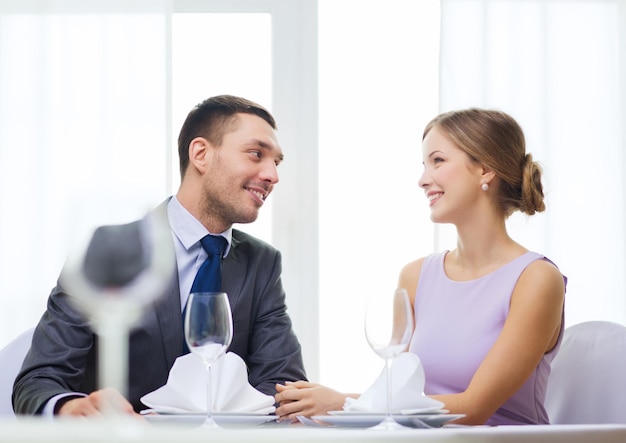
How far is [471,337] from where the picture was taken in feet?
6.13

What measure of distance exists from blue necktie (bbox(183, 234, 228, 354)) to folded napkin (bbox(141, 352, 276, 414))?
46cm

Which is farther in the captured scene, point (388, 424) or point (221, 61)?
point (221, 61)

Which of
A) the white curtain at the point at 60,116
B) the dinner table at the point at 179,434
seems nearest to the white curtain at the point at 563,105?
the white curtain at the point at 60,116

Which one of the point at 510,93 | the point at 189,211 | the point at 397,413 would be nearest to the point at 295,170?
the point at 510,93

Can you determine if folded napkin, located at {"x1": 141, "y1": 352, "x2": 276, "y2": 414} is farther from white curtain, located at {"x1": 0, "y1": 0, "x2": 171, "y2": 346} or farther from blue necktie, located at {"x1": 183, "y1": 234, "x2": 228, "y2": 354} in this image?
white curtain, located at {"x1": 0, "y1": 0, "x2": 171, "y2": 346}

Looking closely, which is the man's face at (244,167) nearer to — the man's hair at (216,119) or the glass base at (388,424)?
the man's hair at (216,119)

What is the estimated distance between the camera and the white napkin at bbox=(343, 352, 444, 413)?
3.94 feet

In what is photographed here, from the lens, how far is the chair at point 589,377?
5.53ft

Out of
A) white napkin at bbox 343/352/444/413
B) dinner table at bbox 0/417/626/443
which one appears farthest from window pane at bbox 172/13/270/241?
dinner table at bbox 0/417/626/443

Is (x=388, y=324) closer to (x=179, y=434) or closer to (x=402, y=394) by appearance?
(x=402, y=394)

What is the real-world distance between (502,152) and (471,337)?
0.45 m

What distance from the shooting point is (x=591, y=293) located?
10.5 feet

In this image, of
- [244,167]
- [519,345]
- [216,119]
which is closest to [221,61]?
[216,119]

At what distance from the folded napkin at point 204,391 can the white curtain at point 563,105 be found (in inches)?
78.1
